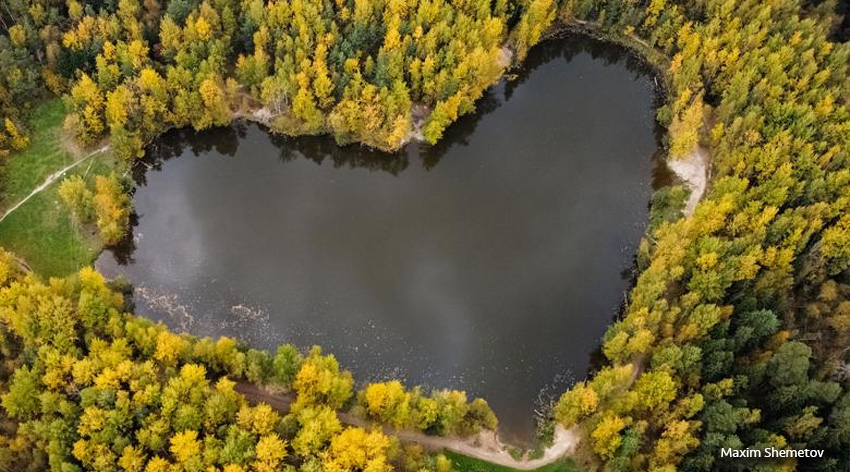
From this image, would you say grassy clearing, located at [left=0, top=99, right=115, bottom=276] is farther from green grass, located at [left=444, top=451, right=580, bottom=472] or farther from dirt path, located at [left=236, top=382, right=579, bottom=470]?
green grass, located at [left=444, top=451, right=580, bottom=472]

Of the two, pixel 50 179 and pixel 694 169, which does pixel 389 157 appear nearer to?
pixel 694 169

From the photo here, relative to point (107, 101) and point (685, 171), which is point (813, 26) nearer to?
point (685, 171)

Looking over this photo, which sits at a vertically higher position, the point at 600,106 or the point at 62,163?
the point at 600,106

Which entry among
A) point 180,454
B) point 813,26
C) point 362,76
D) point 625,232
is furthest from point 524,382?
point 813,26

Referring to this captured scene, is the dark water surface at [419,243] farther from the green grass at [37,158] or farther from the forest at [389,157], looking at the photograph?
the green grass at [37,158]

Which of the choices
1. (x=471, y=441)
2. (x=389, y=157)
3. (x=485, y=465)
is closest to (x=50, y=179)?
(x=389, y=157)
